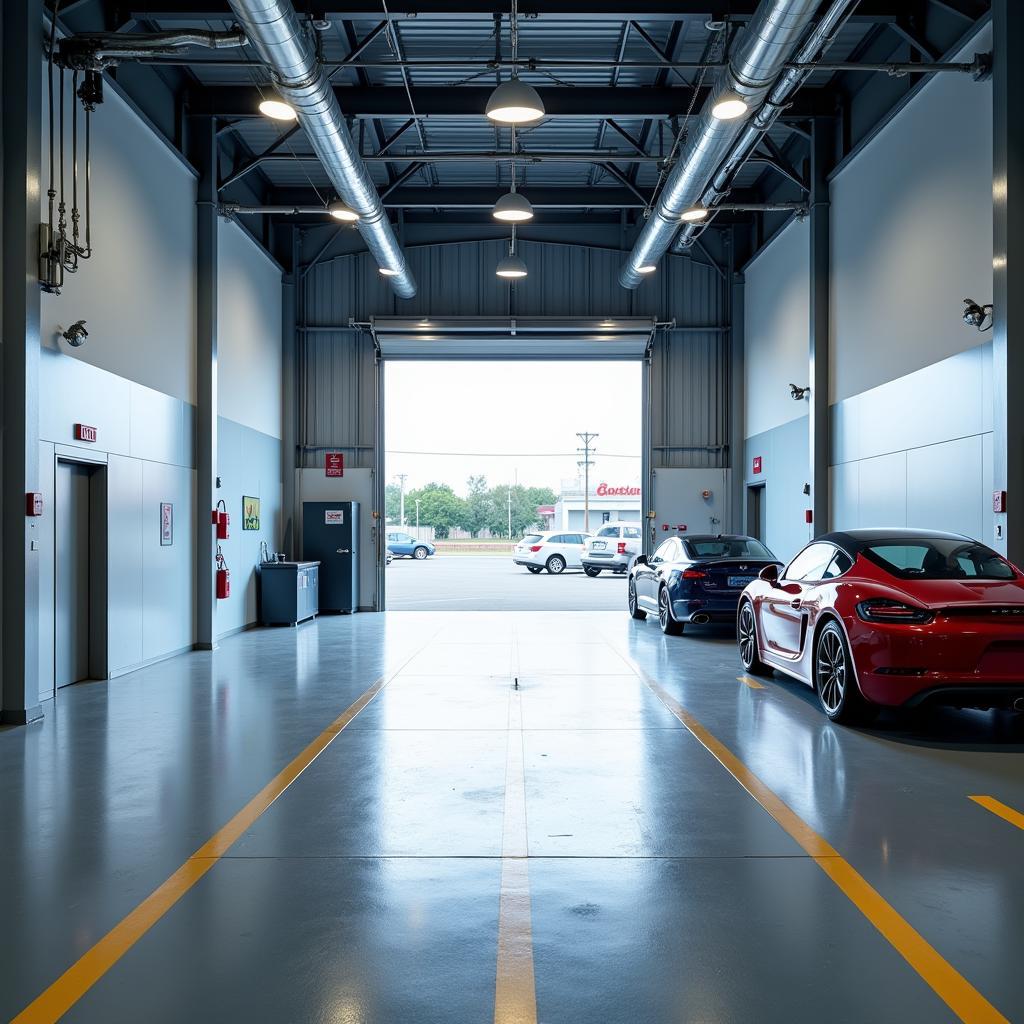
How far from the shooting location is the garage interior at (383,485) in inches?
135

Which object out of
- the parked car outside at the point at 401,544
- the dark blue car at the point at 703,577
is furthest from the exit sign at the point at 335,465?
the parked car outside at the point at 401,544

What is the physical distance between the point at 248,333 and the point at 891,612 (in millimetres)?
12254

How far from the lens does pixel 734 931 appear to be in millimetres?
3438

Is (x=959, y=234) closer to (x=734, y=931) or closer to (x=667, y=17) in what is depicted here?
(x=667, y=17)

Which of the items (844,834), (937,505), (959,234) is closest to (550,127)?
(959,234)

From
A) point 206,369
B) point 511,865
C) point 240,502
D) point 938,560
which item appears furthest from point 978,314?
point 240,502

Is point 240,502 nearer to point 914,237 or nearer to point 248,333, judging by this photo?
point 248,333

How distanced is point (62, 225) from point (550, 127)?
8.91 metres

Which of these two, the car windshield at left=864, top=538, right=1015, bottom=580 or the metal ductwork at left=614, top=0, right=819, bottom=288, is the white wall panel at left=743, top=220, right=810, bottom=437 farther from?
the car windshield at left=864, top=538, right=1015, bottom=580

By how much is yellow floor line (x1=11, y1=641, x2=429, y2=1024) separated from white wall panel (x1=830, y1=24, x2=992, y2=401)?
26.5 ft

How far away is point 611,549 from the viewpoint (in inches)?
1162

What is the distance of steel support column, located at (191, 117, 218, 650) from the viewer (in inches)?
502

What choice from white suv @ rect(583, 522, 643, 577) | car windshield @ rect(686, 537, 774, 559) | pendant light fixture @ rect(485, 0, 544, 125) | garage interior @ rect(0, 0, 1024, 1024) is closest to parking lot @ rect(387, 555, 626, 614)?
white suv @ rect(583, 522, 643, 577)

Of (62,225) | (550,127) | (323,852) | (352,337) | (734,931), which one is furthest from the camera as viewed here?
(352,337)
